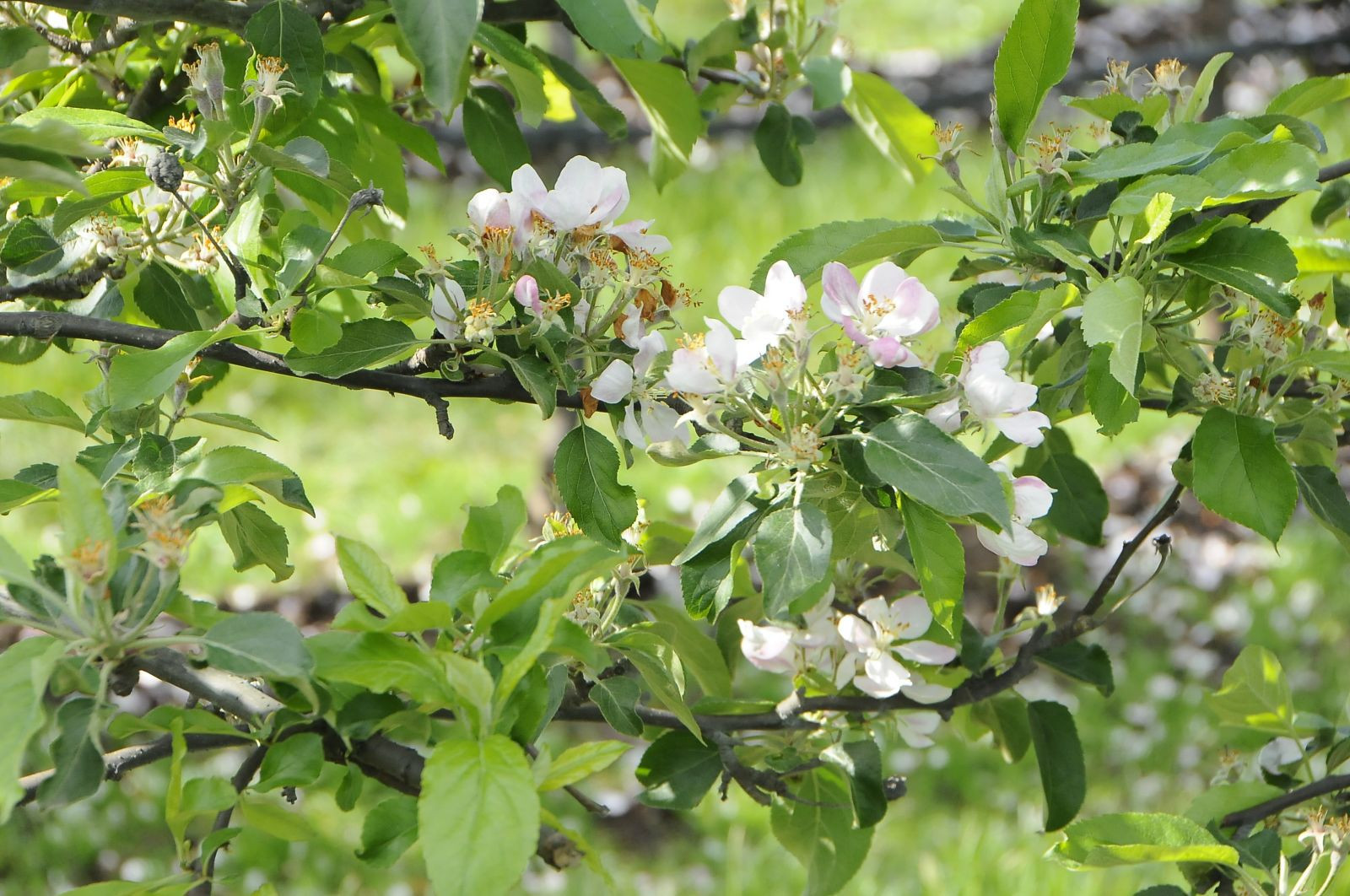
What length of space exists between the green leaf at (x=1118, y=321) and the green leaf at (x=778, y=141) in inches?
26.1

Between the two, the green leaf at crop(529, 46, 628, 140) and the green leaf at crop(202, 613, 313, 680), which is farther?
the green leaf at crop(529, 46, 628, 140)

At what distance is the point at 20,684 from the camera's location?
631mm

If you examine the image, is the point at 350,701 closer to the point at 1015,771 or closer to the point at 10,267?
the point at 10,267

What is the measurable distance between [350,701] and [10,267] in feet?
1.68

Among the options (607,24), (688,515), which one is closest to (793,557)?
(607,24)

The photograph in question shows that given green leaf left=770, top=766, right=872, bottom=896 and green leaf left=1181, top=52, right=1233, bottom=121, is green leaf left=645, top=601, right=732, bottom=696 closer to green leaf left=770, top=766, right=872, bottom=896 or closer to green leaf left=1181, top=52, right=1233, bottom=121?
green leaf left=770, top=766, right=872, bottom=896

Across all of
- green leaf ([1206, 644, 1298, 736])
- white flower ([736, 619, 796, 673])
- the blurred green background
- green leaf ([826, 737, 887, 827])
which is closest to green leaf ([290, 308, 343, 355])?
white flower ([736, 619, 796, 673])

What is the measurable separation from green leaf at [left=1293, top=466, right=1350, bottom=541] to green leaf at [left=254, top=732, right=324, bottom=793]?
2.56ft

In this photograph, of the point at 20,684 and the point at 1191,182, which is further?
the point at 1191,182

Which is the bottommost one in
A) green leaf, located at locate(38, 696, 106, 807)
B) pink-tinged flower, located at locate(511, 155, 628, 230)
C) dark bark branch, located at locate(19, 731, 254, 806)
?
dark bark branch, located at locate(19, 731, 254, 806)

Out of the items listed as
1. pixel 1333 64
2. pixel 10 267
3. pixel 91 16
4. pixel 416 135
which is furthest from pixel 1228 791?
pixel 1333 64

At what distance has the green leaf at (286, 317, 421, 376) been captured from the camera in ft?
2.87

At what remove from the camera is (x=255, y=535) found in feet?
3.48

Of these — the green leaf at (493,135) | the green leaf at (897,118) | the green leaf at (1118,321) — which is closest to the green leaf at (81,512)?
the green leaf at (1118,321)
